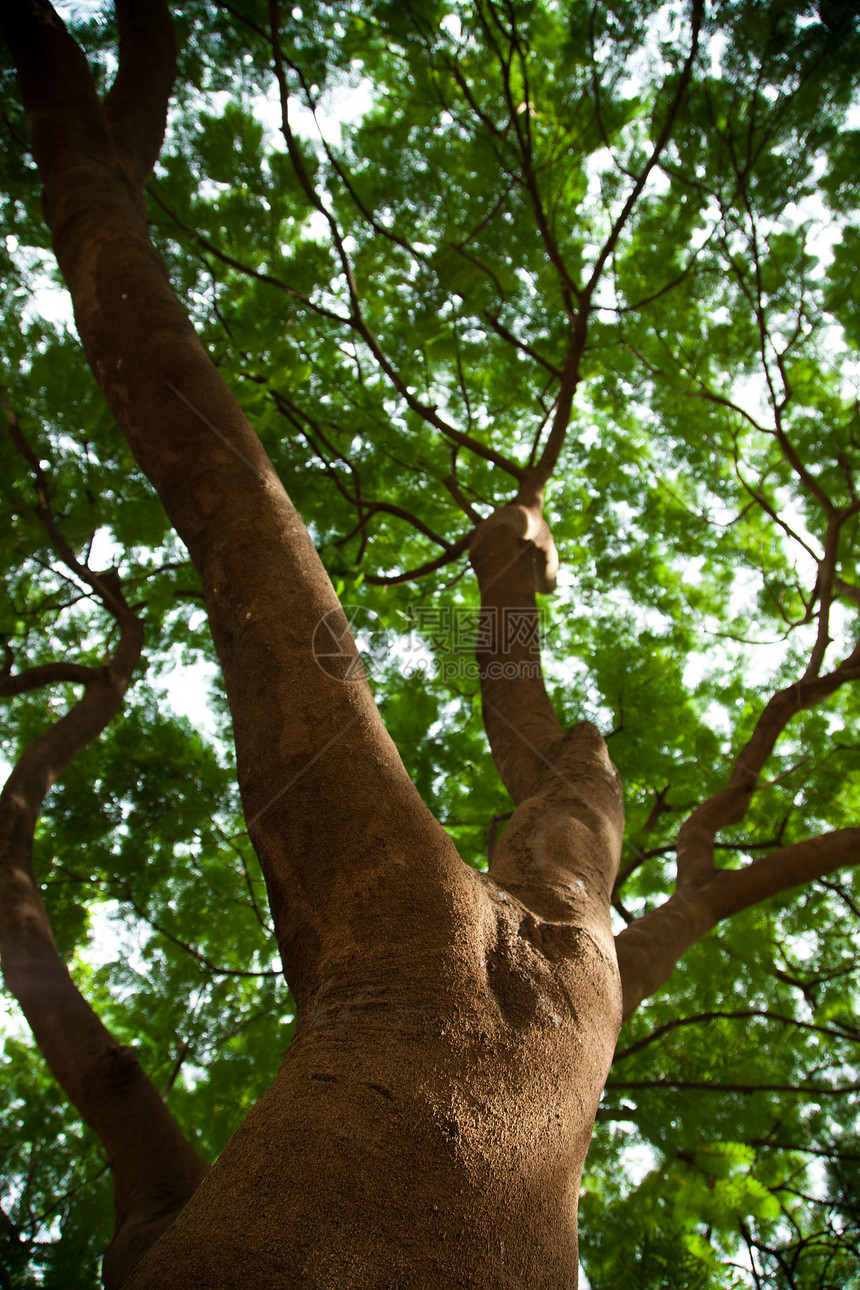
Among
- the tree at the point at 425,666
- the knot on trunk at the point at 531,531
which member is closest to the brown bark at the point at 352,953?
the tree at the point at 425,666

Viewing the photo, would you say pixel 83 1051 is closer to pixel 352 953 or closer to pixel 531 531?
pixel 352 953

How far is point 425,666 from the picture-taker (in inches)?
182

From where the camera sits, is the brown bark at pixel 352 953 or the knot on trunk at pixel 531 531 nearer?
the brown bark at pixel 352 953

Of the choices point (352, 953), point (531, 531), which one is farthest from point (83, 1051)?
point (531, 531)

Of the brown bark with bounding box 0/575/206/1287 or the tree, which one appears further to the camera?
the brown bark with bounding box 0/575/206/1287

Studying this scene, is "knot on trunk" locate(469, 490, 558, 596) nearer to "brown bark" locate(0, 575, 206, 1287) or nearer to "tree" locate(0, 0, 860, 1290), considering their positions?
"tree" locate(0, 0, 860, 1290)

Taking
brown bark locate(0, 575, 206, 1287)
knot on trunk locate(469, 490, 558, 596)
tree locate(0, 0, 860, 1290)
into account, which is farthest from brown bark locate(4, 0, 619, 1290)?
knot on trunk locate(469, 490, 558, 596)

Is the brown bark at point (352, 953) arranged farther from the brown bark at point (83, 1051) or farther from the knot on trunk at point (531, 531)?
the knot on trunk at point (531, 531)

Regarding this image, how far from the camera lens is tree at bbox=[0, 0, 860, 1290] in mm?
1021

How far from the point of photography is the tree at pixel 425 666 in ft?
3.35

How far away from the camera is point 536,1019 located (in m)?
1.05

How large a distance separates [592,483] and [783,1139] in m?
4.58

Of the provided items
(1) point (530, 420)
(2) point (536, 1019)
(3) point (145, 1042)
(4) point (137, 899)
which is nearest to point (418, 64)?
(1) point (530, 420)

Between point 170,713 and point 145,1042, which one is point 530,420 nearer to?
point 170,713
